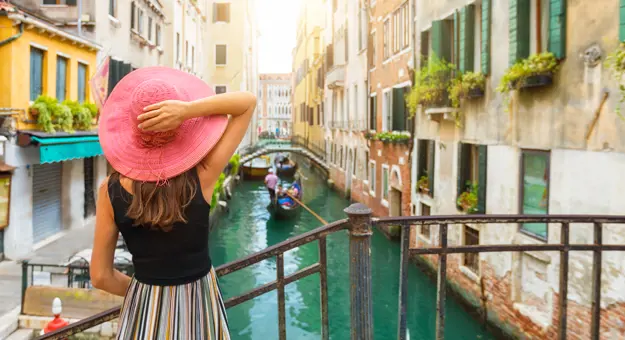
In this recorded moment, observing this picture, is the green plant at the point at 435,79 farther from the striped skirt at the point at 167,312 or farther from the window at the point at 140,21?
the window at the point at 140,21

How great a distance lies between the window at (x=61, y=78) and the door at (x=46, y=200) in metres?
1.37

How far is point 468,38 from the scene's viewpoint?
26.0ft

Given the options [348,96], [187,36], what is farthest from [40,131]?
[187,36]

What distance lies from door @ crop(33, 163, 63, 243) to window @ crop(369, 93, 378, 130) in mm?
8634

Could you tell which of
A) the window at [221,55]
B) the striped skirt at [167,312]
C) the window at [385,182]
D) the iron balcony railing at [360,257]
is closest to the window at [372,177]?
the window at [385,182]

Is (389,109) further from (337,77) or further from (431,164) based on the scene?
(337,77)

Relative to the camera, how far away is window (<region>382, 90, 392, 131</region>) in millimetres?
14102

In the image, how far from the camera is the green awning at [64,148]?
8617 millimetres

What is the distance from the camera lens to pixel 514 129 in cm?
668

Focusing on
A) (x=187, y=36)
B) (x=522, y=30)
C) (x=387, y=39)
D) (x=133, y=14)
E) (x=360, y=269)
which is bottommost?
(x=360, y=269)

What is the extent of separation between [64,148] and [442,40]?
670 centimetres

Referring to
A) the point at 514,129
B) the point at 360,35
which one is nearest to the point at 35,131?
the point at 514,129

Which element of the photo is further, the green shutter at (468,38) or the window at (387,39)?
the window at (387,39)

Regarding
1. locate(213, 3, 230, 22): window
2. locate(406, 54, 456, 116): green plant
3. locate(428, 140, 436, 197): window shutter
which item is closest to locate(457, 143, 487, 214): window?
locate(406, 54, 456, 116): green plant
